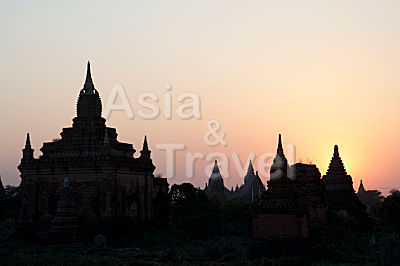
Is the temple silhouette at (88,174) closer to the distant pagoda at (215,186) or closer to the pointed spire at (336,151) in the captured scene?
the pointed spire at (336,151)

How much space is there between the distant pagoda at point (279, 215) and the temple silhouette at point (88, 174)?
10140mm

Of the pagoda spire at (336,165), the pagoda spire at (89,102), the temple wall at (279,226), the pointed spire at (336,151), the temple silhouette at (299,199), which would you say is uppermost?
the pagoda spire at (89,102)

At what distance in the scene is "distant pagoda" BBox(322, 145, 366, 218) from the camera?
1766 inches

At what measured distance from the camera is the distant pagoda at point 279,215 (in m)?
30.6

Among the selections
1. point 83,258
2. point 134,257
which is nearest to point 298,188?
point 134,257

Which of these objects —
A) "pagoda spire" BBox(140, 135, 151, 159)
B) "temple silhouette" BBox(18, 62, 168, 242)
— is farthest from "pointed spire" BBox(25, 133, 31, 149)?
"pagoda spire" BBox(140, 135, 151, 159)

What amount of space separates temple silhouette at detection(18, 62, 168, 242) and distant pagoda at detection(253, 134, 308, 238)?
10.1m

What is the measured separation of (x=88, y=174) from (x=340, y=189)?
57.7 ft

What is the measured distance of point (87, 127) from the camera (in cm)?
4084

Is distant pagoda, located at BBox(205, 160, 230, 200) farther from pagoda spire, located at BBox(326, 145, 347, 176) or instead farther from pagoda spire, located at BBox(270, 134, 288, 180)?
pagoda spire, located at BBox(270, 134, 288, 180)

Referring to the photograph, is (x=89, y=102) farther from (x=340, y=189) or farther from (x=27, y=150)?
(x=340, y=189)

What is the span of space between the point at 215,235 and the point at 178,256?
800 cm

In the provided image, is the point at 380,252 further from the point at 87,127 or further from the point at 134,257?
the point at 87,127

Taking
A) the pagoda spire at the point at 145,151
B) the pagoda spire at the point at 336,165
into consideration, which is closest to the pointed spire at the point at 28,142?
the pagoda spire at the point at 145,151
